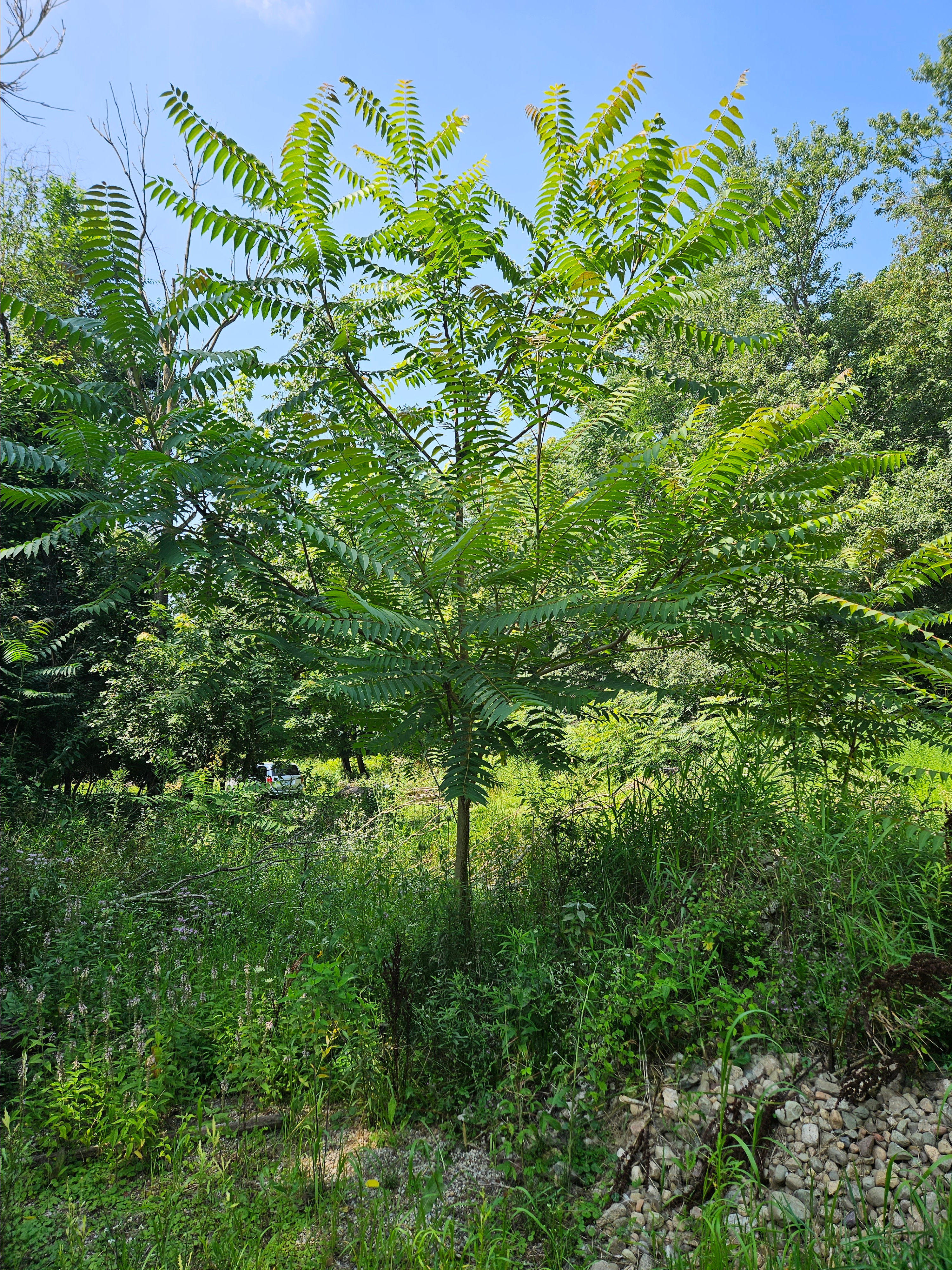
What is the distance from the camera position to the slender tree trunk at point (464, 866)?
3.33 meters

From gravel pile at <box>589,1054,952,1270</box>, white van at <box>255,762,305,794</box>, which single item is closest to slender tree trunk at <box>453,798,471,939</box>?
gravel pile at <box>589,1054,952,1270</box>

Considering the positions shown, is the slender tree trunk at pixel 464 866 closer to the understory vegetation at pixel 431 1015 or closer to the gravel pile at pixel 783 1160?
the understory vegetation at pixel 431 1015

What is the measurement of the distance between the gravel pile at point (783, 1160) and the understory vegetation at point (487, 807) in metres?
0.02

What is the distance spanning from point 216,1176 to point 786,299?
28359 millimetres

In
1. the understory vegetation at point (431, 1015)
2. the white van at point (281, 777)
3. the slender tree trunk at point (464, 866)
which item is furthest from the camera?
the white van at point (281, 777)

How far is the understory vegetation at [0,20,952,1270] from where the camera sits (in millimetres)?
2125

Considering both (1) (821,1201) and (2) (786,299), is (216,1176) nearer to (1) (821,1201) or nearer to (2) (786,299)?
(1) (821,1201)

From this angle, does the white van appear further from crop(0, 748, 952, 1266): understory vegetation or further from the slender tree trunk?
the slender tree trunk

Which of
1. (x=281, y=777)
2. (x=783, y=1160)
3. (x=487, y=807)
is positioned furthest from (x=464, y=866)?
(x=281, y=777)

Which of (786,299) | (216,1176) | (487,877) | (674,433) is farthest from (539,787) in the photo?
(786,299)

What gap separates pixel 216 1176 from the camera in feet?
7.29

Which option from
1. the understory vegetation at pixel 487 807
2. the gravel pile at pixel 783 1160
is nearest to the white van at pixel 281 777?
the understory vegetation at pixel 487 807

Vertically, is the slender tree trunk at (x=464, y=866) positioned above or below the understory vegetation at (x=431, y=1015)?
above

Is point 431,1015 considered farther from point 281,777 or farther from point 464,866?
point 281,777
